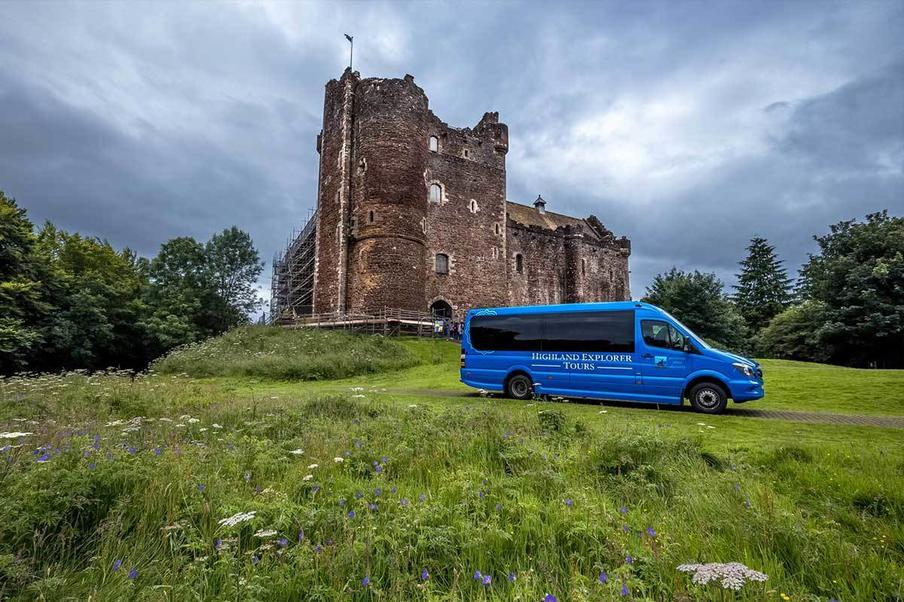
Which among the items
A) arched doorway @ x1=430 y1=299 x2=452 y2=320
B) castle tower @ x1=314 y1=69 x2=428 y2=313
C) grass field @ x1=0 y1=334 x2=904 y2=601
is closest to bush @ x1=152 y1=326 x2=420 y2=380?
castle tower @ x1=314 y1=69 x2=428 y2=313

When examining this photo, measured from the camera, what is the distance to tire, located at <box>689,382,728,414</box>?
33.1 ft

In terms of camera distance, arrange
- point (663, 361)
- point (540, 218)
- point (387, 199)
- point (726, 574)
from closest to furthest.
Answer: point (726, 574)
point (663, 361)
point (387, 199)
point (540, 218)

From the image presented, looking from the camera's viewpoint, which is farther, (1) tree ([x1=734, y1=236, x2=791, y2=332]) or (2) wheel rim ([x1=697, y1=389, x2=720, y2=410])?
(1) tree ([x1=734, y1=236, x2=791, y2=332])

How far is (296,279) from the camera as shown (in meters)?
40.8

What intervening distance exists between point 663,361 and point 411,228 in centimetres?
2250

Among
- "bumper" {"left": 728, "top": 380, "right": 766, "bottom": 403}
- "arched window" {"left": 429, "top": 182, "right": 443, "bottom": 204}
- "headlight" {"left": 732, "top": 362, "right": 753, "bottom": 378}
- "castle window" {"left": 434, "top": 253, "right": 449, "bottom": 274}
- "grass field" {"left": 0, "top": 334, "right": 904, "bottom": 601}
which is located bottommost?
"grass field" {"left": 0, "top": 334, "right": 904, "bottom": 601}

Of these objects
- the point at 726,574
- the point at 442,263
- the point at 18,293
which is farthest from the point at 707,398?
the point at 18,293

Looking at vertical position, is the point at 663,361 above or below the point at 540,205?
below

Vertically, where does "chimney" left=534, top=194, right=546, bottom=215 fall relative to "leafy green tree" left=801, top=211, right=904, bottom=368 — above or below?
above

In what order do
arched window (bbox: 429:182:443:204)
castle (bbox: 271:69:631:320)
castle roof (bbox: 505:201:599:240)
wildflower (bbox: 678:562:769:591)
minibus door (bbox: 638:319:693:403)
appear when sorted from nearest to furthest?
wildflower (bbox: 678:562:769:591), minibus door (bbox: 638:319:693:403), castle (bbox: 271:69:631:320), arched window (bbox: 429:182:443:204), castle roof (bbox: 505:201:599:240)

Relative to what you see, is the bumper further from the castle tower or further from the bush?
the castle tower

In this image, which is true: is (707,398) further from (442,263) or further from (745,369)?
(442,263)

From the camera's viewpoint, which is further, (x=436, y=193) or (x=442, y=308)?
(x=436, y=193)

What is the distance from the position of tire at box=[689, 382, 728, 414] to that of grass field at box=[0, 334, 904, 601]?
2948 mm
